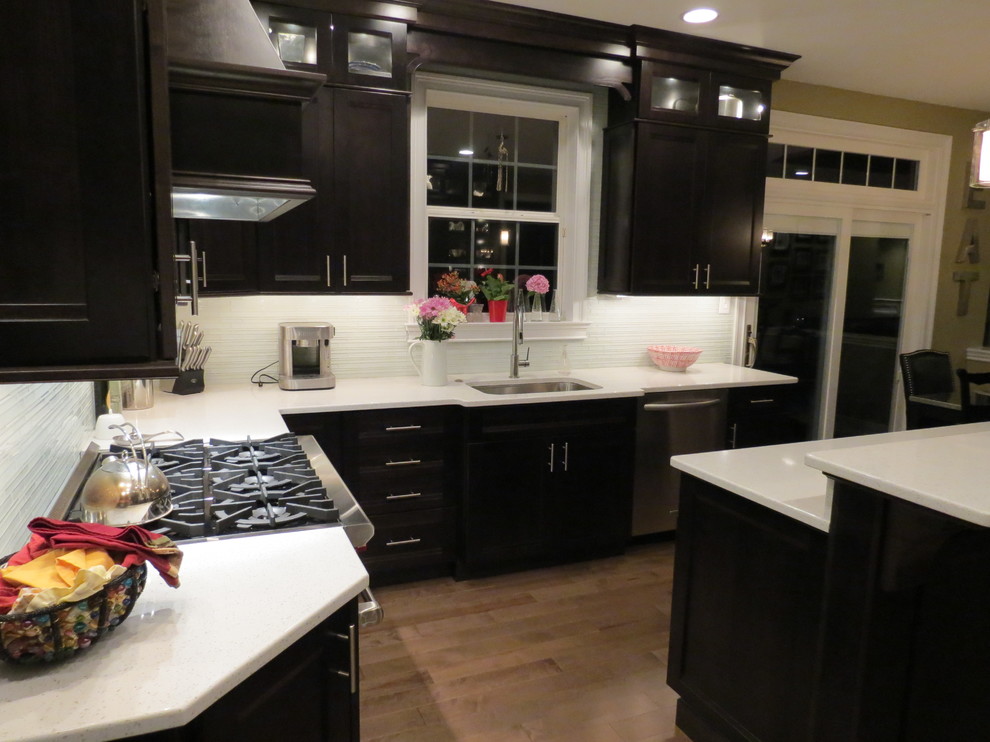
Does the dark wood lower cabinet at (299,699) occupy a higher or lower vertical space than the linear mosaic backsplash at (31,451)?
lower

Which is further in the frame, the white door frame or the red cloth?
the white door frame

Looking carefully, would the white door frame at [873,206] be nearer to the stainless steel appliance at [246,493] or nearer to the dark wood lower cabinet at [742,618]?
the dark wood lower cabinet at [742,618]

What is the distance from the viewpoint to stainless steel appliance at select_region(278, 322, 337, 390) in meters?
3.28

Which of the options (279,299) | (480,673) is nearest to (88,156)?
(480,673)

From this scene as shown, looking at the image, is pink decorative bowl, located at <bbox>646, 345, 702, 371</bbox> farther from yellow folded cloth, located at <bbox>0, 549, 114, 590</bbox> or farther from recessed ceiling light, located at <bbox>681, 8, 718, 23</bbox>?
yellow folded cloth, located at <bbox>0, 549, 114, 590</bbox>

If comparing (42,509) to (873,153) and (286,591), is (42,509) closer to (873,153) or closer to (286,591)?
(286,591)

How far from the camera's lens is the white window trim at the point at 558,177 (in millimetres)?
3658

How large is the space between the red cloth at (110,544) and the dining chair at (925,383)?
171 inches

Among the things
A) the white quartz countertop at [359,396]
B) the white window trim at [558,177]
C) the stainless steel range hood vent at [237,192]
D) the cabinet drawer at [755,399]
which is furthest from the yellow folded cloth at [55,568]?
the cabinet drawer at [755,399]

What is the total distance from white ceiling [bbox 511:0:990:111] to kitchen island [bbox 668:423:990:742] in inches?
91.5

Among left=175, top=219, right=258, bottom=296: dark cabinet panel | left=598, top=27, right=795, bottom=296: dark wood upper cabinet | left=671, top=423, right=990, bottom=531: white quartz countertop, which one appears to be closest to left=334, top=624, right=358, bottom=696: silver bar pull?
left=671, top=423, right=990, bottom=531: white quartz countertop

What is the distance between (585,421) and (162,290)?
260cm

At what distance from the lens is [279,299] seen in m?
3.51

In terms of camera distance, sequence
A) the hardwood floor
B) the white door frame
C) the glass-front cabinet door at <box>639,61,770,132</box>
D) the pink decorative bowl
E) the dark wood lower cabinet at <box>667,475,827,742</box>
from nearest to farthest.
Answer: the dark wood lower cabinet at <box>667,475,827,742</box> < the hardwood floor < the glass-front cabinet door at <box>639,61,770,132</box> < the pink decorative bowl < the white door frame
